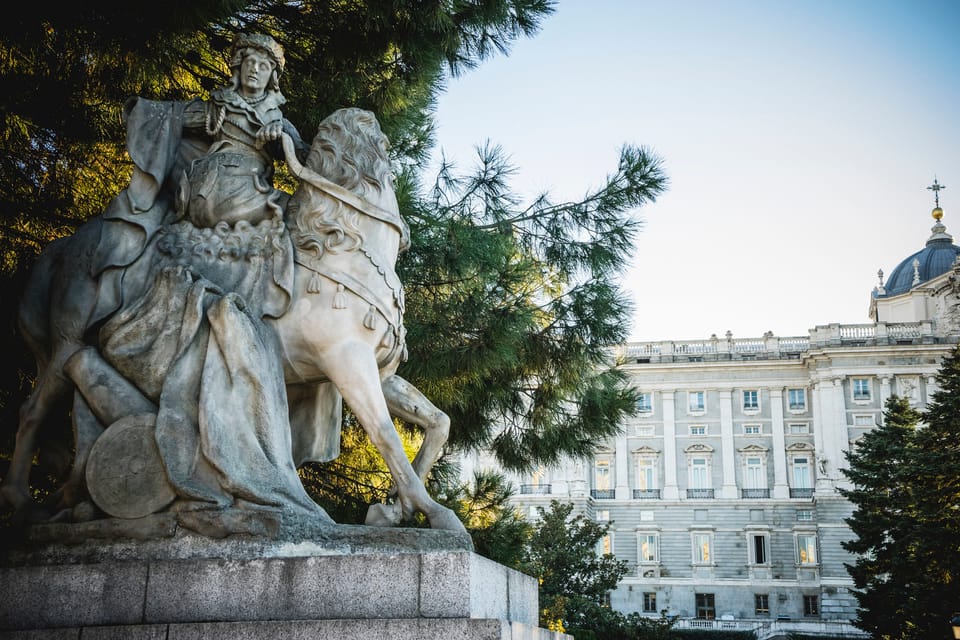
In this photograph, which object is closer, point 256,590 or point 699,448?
point 256,590

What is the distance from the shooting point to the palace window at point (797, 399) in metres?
45.1

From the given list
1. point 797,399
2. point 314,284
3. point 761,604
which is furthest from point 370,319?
point 797,399

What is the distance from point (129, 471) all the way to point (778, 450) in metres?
44.9

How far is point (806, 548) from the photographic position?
42.8m

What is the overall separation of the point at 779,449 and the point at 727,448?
2.39m

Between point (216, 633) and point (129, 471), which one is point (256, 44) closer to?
point (129, 471)

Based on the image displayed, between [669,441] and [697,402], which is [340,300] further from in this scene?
[697,402]

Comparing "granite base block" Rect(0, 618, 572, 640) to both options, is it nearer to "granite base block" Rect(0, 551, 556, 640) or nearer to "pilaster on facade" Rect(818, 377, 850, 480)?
"granite base block" Rect(0, 551, 556, 640)

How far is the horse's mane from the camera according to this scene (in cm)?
342

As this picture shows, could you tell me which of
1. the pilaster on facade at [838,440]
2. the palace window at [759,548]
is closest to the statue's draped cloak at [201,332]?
the palace window at [759,548]

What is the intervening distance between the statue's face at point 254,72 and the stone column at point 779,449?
44.0 m

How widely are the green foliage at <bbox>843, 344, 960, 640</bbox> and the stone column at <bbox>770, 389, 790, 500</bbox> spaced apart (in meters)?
18.6

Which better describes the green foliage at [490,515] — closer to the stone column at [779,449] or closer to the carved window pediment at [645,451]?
the stone column at [779,449]

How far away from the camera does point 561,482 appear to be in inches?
1794
